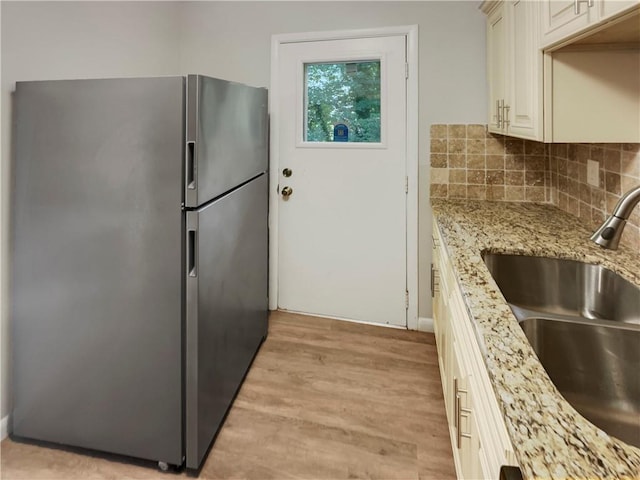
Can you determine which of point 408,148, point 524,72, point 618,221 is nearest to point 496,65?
point 524,72

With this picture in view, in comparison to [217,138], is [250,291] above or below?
below

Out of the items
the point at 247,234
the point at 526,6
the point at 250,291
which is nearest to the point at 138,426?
the point at 250,291

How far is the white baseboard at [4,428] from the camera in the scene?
1683 millimetres

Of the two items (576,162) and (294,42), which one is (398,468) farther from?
(294,42)

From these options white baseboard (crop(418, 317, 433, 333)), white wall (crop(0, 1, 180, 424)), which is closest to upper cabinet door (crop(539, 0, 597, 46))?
white baseboard (crop(418, 317, 433, 333))

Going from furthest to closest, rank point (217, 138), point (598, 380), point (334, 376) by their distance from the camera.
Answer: point (334, 376) < point (217, 138) < point (598, 380)

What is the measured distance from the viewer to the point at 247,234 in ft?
6.89

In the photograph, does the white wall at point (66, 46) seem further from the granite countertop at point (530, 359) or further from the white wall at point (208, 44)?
the granite countertop at point (530, 359)

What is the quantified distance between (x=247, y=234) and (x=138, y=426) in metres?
1.01

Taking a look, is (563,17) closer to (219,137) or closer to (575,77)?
(575,77)

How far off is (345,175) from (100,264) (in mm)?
1681

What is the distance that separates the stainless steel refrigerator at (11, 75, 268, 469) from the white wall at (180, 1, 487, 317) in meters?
1.31

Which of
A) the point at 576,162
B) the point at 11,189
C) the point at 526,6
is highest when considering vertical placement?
the point at 526,6

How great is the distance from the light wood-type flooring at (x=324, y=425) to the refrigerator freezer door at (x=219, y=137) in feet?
3.48
